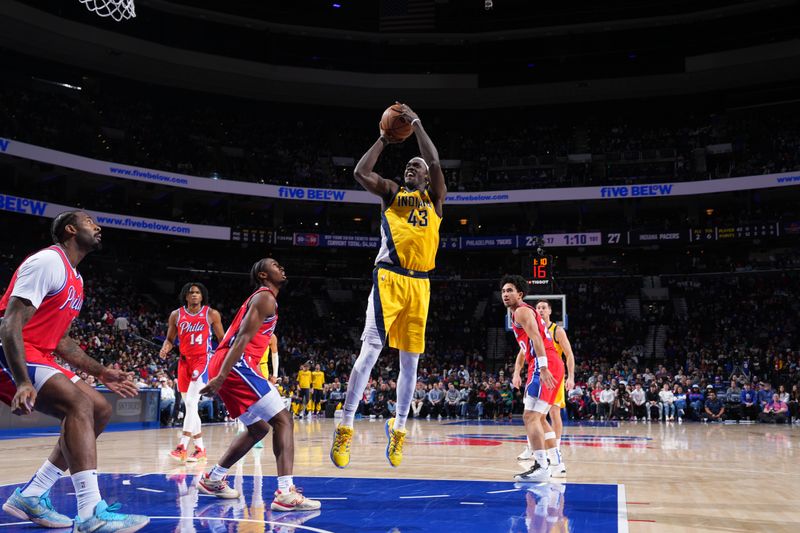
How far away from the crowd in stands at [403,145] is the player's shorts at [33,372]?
1061 inches

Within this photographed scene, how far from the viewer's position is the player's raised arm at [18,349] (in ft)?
13.3

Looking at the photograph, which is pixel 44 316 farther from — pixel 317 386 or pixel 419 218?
pixel 317 386

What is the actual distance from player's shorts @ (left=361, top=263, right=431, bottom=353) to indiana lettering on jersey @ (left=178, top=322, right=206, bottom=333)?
4308mm

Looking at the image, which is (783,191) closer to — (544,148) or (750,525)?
(544,148)

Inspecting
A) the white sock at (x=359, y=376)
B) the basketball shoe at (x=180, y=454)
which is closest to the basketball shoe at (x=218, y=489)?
the white sock at (x=359, y=376)

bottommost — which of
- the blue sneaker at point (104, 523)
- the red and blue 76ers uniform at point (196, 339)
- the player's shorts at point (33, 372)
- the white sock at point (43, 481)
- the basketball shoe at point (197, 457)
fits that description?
the basketball shoe at point (197, 457)

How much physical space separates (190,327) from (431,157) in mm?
5035

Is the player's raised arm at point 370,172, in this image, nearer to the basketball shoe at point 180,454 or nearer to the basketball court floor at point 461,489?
the basketball court floor at point 461,489

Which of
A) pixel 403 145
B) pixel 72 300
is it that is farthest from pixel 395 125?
pixel 403 145

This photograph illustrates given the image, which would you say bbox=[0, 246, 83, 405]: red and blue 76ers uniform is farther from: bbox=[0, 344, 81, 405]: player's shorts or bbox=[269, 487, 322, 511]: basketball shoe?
bbox=[269, 487, 322, 511]: basketball shoe

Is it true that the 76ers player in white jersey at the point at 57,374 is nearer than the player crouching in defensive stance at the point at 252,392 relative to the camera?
Yes

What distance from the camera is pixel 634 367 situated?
1086 inches

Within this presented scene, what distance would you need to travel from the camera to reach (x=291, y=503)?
17.7ft

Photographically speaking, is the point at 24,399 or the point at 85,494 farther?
the point at 85,494
